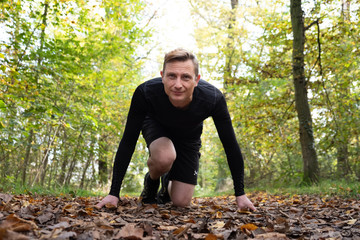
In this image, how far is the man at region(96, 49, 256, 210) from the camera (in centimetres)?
287

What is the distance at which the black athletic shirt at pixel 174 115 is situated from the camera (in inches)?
119

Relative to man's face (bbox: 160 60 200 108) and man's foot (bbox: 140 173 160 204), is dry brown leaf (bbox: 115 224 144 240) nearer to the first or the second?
man's face (bbox: 160 60 200 108)

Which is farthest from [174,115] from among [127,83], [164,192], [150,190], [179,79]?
[127,83]

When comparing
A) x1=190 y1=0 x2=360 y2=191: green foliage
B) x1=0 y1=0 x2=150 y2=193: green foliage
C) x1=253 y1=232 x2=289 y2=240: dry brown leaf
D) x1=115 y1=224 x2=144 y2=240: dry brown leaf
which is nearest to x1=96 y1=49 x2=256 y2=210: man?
x1=115 y1=224 x2=144 y2=240: dry brown leaf

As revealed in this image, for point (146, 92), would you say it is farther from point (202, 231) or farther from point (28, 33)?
point (28, 33)

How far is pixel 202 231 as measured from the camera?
6.19ft

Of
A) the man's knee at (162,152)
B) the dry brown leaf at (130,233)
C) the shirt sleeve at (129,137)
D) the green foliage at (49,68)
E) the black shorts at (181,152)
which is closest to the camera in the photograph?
the dry brown leaf at (130,233)

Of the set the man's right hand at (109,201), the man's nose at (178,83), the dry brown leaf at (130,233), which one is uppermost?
the man's nose at (178,83)

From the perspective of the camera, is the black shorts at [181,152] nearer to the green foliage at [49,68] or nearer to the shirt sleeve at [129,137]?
the shirt sleeve at [129,137]

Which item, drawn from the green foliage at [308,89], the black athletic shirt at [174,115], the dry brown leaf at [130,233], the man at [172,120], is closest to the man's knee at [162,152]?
the man at [172,120]

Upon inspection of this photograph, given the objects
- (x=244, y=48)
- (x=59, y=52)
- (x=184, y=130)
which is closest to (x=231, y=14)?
(x=244, y=48)

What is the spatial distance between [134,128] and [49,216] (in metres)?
1.32

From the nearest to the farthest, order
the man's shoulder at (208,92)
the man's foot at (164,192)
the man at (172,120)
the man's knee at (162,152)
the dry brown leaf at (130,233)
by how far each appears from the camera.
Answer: the dry brown leaf at (130,233)
the man at (172,120)
the man's shoulder at (208,92)
the man's knee at (162,152)
the man's foot at (164,192)

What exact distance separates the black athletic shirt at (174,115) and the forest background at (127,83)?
75.0 inches
